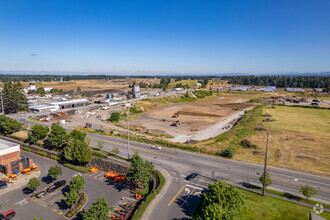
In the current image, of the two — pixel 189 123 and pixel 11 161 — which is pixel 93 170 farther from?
pixel 189 123

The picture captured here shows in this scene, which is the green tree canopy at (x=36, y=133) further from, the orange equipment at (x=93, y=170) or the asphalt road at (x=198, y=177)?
the orange equipment at (x=93, y=170)

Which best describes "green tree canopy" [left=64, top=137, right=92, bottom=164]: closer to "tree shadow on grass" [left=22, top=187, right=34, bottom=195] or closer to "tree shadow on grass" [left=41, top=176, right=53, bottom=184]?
"tree shadow on grass" [left=41, top=176, right=53, bottom=184]

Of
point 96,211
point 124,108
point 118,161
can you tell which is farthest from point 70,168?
point 124,108

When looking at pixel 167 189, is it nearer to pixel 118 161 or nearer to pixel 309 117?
pixel 118 161

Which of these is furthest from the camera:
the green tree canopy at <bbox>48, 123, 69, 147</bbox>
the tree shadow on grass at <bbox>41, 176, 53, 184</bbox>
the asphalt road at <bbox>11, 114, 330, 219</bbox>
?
the green tree canopy at <bbox>48, 123, 69, 147</bbox>

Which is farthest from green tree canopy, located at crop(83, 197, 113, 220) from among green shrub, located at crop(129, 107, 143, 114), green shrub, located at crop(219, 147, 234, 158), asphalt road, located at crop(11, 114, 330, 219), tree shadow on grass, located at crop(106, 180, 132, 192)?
green shrub, located at crop(129, 107, 143, 114)

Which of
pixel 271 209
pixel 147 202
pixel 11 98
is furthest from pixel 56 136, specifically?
pixel 11 98
